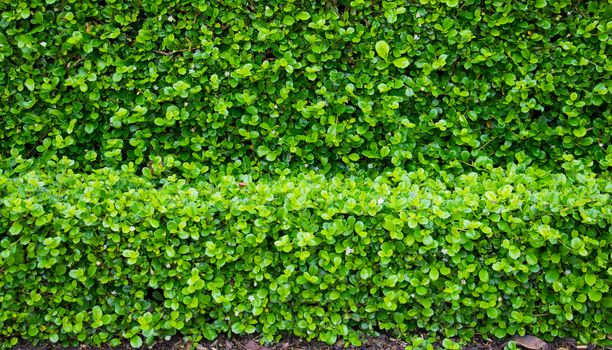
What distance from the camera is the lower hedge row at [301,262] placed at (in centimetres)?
269

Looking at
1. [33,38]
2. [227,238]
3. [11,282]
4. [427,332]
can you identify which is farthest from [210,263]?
[33,38]

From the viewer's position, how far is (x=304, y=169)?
3301 millimetres

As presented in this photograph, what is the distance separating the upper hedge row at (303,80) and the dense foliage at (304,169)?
0.04 feet

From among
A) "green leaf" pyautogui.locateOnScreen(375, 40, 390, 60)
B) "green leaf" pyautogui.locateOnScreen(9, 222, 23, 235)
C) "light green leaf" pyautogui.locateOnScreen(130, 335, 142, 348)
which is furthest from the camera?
"green leaf" pyautogui.locateOnScreen(375, 40, 390, 60)

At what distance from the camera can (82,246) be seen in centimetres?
273

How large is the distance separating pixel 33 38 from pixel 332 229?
6.70 ft

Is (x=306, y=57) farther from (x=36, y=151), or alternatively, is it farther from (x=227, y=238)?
(x=36, y=151)

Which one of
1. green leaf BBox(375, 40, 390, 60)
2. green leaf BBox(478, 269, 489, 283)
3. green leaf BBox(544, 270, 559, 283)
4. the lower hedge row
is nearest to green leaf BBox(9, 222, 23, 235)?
the lower hedge row

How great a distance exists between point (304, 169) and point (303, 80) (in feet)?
1.72

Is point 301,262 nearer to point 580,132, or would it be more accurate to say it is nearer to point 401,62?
point 401,62

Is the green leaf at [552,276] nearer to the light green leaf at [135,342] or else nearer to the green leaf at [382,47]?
the green leaf at [382,47]

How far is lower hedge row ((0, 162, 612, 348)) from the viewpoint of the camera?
2688 mm

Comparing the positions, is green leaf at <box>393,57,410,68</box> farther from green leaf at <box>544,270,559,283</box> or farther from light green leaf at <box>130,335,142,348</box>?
light green leaf at <box>130,335,142,348</box>

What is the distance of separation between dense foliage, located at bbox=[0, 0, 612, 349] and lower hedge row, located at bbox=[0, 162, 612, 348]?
0.01 meters
